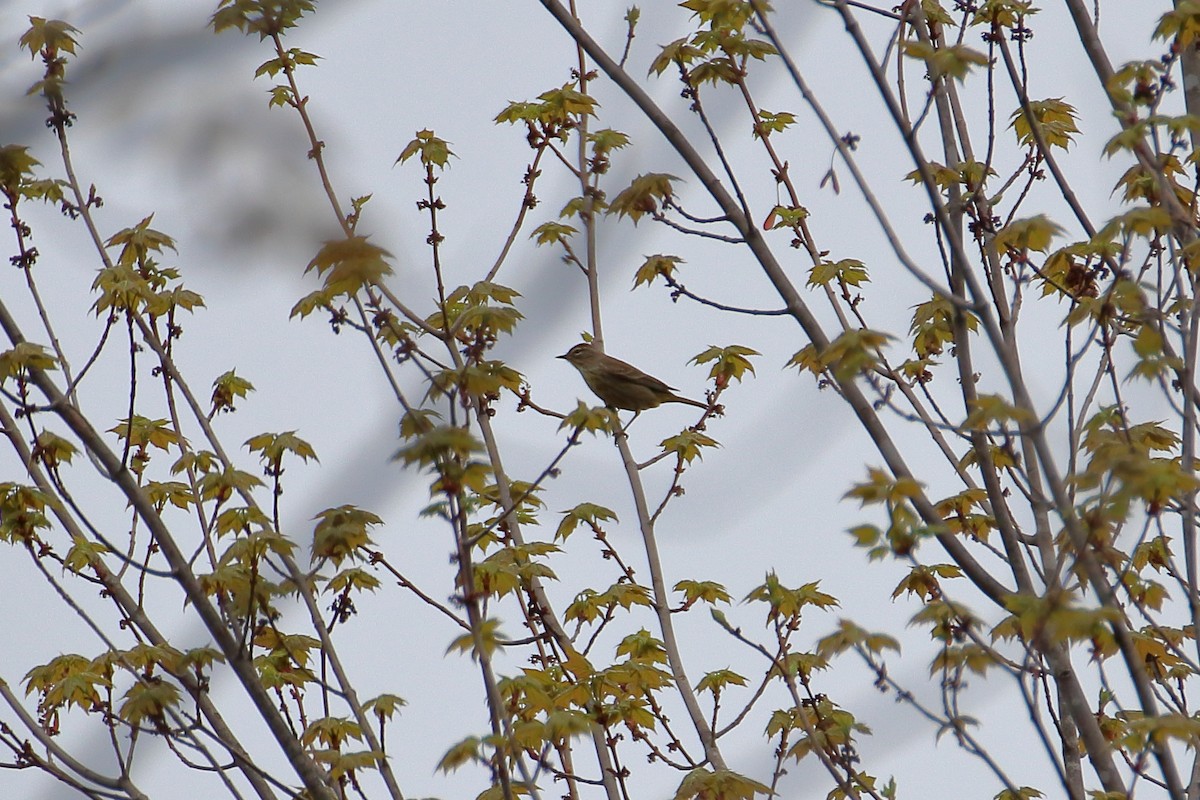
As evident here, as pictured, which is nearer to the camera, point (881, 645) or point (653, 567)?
point (881, 645)

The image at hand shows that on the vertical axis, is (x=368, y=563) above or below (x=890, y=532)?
above

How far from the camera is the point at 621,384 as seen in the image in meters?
8.64

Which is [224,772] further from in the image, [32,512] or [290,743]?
[32,512]

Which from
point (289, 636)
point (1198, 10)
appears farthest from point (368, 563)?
point (1198, 10)

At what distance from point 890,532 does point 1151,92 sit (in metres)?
2.33

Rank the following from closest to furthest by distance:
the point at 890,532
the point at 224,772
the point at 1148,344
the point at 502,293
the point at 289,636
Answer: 1. the point at 890,532
2. the point at 1148,344
3. the point at 224,772
4. the point at 289,636
5. the point at 502,293

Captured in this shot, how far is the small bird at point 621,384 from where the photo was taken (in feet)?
28.3

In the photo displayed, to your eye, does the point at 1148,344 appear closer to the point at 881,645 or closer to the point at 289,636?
the point at 881,645

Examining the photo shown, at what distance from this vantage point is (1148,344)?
4051 millimetres

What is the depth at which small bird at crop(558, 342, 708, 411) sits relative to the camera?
8.63 meters

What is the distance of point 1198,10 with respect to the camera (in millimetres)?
5113

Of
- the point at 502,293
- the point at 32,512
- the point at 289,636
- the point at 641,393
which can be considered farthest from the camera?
the point at 641,393

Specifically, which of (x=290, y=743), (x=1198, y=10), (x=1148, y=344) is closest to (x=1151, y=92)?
(x=1198, y=10)

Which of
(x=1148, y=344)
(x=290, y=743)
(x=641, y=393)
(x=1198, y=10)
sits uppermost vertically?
(x=641, y=393)
